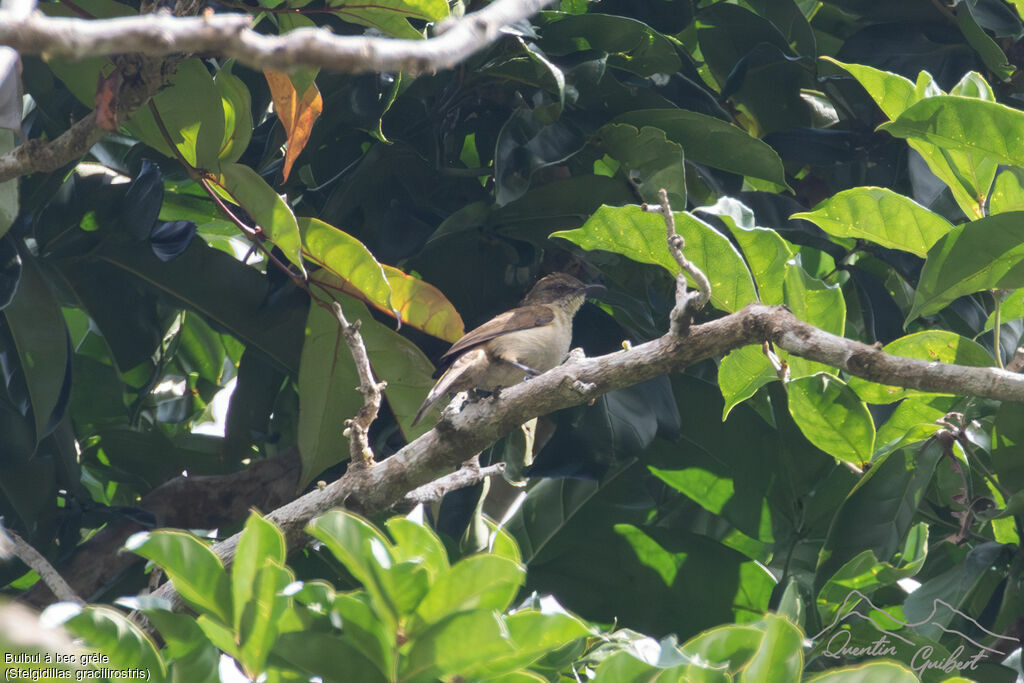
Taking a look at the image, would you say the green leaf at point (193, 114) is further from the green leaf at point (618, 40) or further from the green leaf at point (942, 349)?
the green leaf at point (942, 349)

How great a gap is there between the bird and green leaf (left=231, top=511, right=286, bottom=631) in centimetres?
169

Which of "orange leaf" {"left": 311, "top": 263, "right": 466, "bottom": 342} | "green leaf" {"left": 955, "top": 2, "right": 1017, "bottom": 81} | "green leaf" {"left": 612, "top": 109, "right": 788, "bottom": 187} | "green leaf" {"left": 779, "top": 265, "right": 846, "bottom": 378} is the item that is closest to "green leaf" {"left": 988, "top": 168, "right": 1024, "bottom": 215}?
"green leaf" {"left": 779, "top": 265, "right": 846, "bottom": 378}

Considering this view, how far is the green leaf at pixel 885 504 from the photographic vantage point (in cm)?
270

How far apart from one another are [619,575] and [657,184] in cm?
136

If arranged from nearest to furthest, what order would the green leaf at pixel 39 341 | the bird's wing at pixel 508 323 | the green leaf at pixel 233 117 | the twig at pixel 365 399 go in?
the twig at pixel 365 399 → the green leaf at pixel 233 117 → the green leaf at pixel 39 341 → the bird's wing at pixel 508 323

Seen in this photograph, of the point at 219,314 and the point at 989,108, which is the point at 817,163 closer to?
the point at 989,108

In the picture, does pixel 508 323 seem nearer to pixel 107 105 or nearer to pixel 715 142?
pixel 715 142

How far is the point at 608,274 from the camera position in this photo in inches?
133

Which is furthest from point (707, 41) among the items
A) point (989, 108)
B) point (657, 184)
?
point (989, 108)

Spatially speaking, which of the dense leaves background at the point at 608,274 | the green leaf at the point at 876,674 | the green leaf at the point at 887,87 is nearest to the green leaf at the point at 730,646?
the green leaf at the point at 876,674

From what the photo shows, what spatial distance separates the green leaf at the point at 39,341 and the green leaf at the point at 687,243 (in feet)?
5.61

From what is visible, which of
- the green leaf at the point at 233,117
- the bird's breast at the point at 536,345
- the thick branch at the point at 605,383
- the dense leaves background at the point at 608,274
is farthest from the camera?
the bird's breast at the point at 536,345

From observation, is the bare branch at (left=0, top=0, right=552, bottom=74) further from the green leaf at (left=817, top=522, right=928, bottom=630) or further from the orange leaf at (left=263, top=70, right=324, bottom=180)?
the green leaf at (left=817, top=522, right=928, bottom=630)

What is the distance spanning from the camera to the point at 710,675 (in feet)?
Answer: 5.29
